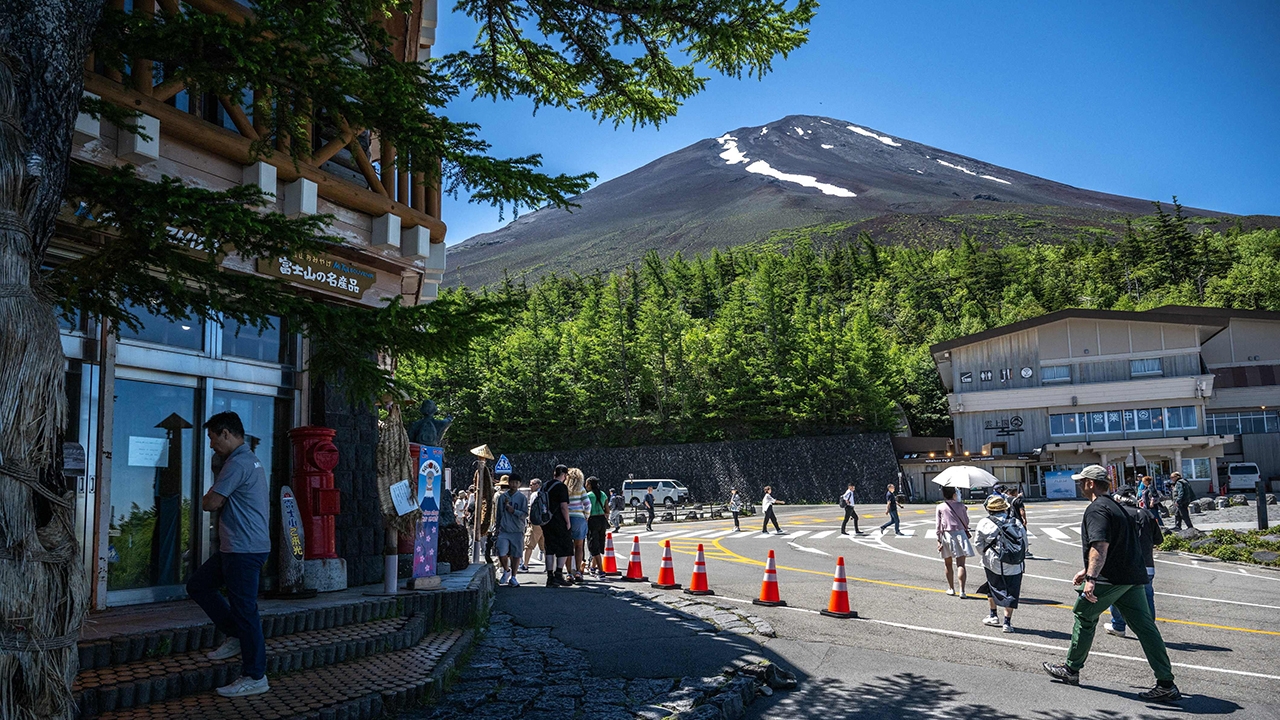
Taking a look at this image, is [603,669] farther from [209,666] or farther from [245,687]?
[209,666]

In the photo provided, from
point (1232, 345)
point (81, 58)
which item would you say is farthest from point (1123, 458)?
point (81, 58)

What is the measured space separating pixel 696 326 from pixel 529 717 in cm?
6191

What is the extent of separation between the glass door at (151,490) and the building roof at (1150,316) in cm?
5140

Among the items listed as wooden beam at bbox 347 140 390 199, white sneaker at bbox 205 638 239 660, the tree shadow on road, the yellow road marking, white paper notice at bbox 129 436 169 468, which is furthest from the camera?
the yellow road marking

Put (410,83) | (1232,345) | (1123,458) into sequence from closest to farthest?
(410,83), (1123,458), (1232,345)

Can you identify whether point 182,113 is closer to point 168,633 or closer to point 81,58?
point 81,58

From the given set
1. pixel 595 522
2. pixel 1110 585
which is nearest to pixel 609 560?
pixel 595 522

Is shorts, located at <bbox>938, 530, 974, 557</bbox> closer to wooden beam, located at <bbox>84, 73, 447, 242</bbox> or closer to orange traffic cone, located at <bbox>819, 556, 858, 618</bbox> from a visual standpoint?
orange traffic cone, located at <bbox>819, 556, 858, 618</bbox>

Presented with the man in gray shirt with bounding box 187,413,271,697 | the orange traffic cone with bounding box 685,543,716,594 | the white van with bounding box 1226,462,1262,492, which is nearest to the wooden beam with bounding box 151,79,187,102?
the man in gray shirt with bounding box 187,413,271,697

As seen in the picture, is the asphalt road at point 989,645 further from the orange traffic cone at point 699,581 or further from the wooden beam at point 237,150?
the wooden beam at point 237,150

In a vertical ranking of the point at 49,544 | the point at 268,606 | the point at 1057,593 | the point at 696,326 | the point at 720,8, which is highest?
the point at 696,326

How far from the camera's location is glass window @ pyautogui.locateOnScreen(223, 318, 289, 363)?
902cm

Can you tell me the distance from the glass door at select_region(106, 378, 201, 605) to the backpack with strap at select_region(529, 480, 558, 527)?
16.2ft

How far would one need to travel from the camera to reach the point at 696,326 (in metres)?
66.9
